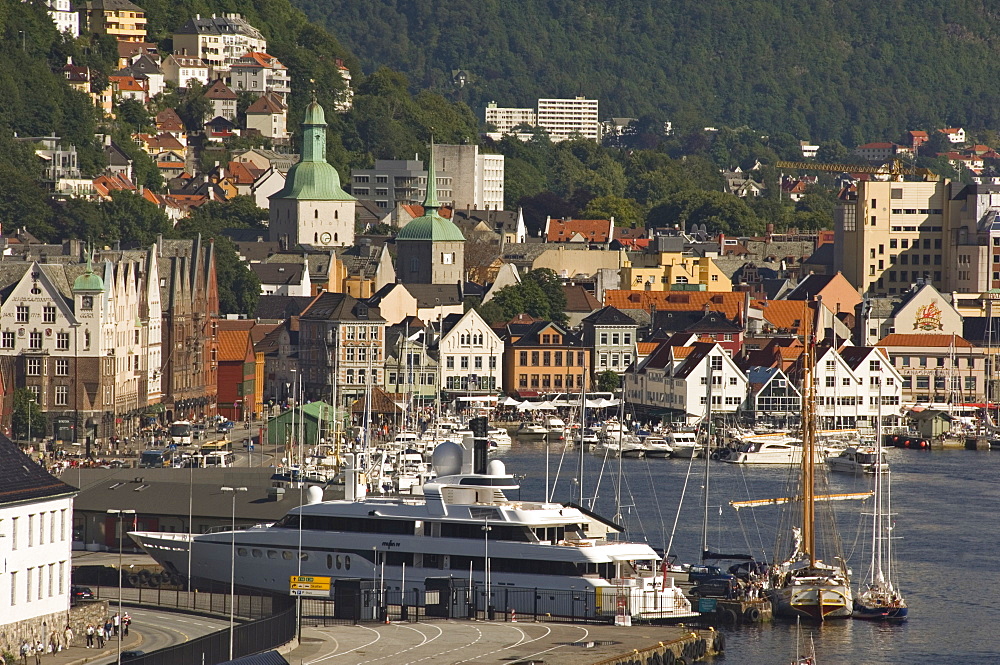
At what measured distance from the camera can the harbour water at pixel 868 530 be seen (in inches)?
2053

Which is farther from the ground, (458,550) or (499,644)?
(458,550)

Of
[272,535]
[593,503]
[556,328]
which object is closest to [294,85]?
[556,328]

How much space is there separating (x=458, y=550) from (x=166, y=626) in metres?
7.86

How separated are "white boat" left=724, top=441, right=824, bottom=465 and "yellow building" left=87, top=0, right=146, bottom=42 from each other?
104 m

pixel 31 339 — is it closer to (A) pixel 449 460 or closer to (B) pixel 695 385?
(B) pixel 695 385

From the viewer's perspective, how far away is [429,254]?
13788 centimetres

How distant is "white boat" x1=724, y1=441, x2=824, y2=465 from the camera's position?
93.5 meters

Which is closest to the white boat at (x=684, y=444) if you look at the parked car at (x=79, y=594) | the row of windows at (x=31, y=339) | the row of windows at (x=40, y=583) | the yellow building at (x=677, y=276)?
the row of windows at (x=31, y=339)

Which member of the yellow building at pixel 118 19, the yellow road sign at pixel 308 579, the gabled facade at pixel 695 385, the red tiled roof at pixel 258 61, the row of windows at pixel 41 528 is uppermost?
the yellow building at pixel 118 19

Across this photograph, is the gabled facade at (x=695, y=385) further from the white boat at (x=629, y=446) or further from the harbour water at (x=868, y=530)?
the harbour water at (x=868, y=530)

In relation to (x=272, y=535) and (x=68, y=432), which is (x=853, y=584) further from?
(x=68, y=432)

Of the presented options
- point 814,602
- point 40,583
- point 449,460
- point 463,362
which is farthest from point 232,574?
point 463,362

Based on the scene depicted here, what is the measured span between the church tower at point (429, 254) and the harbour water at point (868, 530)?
39.9 metres

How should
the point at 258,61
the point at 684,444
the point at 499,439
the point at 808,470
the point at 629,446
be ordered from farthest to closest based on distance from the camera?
1. the point at 258,61
2. the point at 499,439
3. the point at 684,444
4. the point at 629,446
5. the point at 808,470
